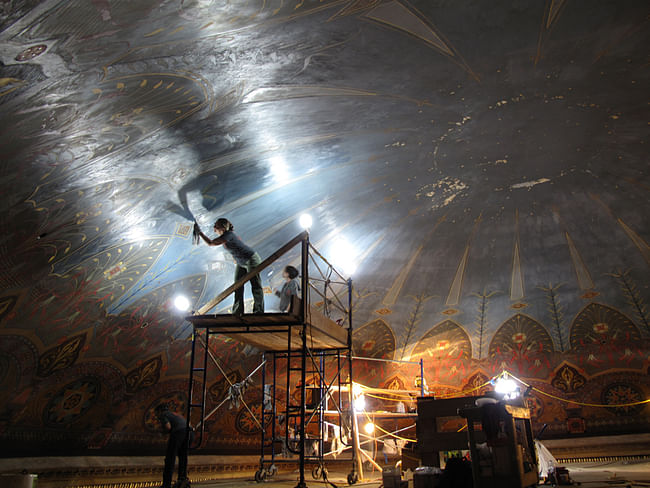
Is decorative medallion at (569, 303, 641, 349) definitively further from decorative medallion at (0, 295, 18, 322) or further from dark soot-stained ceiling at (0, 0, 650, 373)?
decorative medallion at (0, 295, 18, 322)

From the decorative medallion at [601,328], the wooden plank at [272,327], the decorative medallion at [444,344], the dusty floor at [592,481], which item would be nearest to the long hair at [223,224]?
the wooden plank at [272,327]

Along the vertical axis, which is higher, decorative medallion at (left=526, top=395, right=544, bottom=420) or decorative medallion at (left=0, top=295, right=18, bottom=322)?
decorative medallion at (left=0, top=295, right=18, bottom=322)

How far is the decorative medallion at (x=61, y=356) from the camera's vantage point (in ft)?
29.0

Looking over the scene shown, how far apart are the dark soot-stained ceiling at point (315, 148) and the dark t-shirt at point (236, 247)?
116cm

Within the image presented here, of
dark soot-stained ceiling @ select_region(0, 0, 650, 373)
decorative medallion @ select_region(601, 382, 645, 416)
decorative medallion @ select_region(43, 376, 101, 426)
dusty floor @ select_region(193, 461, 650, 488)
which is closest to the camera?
dark soot-stained ceiling @ select_region(0, 0, 650, 373)

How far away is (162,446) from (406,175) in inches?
318

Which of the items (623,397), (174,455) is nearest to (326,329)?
(174,455)

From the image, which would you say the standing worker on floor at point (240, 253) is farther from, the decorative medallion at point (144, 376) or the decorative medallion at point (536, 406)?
the decorative medallion at point (536, 406)

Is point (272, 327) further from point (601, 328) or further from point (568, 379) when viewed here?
point (568, 379)

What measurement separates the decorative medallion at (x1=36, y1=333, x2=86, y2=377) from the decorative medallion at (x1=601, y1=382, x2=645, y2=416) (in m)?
12.6

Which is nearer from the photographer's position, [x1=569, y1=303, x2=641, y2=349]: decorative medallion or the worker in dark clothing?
the worker in dark clothing

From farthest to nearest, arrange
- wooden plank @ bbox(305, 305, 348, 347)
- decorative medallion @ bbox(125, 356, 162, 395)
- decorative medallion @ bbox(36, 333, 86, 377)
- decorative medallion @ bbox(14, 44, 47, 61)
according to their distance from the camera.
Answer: decorative medallion @ bbox(125, 356, 162, 395), decorative medallion @ bbox(36, 333, 86, 377), wooden plank @ bbox(305, 305, 348, 347), decorative medallion @ bbox(14, 44, 47, 61)

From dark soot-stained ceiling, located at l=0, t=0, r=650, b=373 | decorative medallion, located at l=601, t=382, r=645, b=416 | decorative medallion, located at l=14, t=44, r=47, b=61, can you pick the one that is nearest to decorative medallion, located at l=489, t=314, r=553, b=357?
dark soot-stained ceiling, located at l=0, t=0, r=650, b=373

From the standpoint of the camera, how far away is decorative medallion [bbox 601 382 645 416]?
1283cm
